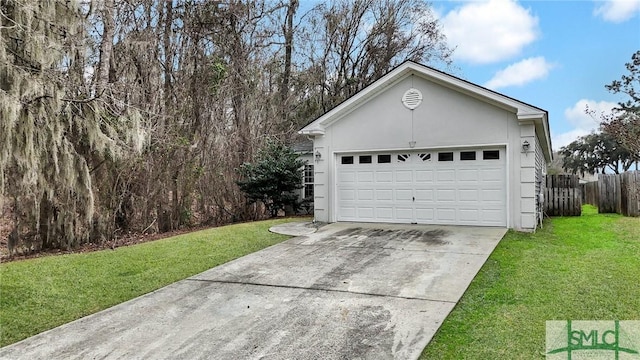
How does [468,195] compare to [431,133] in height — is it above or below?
below

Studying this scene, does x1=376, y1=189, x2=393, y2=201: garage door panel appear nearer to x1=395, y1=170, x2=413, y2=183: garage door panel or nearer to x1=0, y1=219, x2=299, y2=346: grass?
x1=395, y1=170, x2=413, y2=183: garage door panel

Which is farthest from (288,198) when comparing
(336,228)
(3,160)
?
(3,160)

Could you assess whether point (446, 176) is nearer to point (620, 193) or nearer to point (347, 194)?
point (347, 194)

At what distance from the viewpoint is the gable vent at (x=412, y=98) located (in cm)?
1052

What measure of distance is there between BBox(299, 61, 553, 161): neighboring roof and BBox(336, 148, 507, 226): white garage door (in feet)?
3.41

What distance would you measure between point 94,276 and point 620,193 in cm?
1483

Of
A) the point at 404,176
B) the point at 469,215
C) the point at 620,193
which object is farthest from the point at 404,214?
the point at 620,193

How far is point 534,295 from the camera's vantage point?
4762 millimetres

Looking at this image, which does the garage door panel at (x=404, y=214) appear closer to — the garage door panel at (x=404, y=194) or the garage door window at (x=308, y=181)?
the garage door panel at (x=404, y=194)

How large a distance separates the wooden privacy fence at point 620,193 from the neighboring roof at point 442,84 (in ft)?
10.5

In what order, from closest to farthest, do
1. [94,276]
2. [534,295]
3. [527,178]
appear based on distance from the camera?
1. [534,295]
2. [94,276]
3. [527,178]

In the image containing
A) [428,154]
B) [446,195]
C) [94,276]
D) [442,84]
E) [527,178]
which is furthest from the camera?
[428,154]

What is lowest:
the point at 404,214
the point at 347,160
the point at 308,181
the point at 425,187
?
the point at 404,214

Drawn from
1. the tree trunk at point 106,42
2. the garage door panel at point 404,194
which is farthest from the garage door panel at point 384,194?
the tree trunk at point 106,42
